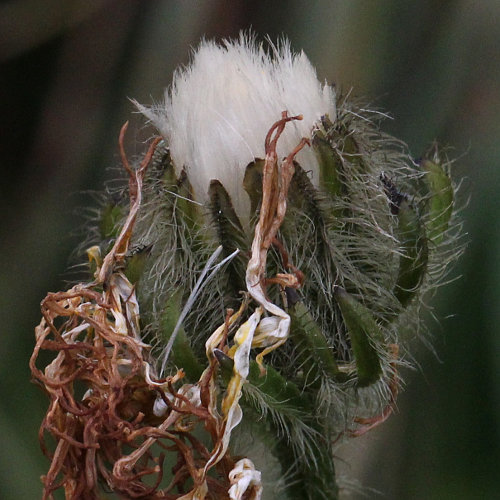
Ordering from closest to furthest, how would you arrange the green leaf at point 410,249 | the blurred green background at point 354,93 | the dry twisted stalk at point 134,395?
the dry twisted stalk at point 134,395 → the green leaf at point 410,249 → the blurred green background at point 354,93

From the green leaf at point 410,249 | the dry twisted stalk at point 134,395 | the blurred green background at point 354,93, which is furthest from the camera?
the blurred green background at point 354,93

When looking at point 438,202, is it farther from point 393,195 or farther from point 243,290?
point 243,290

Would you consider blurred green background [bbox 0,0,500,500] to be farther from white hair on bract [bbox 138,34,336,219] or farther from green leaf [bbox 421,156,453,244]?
white hair on bract [bbox 138,34,336,219]

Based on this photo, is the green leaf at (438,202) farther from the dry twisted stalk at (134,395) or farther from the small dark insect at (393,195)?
the dry twisted stalk at (134,395)

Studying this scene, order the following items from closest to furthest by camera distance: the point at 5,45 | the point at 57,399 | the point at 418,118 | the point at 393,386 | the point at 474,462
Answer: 1. the point at 57,399
2. the point at 393,386
3. the point at 474,462
4. the point at 418,118
5. the point at 5,45

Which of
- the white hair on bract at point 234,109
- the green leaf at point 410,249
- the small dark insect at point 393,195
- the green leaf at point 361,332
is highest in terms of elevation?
the white hair on bract at point 234,109

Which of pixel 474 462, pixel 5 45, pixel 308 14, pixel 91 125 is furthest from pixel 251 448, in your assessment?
pixel 5 45

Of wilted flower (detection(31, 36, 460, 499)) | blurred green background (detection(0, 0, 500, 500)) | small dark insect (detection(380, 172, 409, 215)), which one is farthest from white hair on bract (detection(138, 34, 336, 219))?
blurred green background (detection(0, 0, 500, 500))

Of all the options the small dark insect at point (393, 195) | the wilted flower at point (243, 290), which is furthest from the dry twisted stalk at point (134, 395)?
the small dark insect at point (393, 195)

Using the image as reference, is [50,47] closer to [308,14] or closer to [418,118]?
[308,14]
